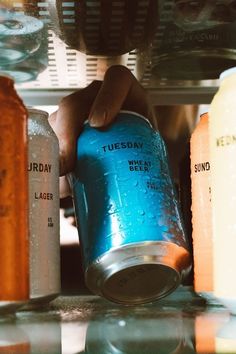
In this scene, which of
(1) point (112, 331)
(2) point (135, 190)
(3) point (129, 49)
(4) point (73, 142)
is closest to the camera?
(1) point (112, 331)

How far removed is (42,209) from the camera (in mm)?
1111

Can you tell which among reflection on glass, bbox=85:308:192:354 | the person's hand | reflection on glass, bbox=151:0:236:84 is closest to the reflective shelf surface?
reflection on glass, bbox=85:308:192:354

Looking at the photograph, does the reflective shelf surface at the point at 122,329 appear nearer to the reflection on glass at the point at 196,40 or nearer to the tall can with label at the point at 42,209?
the tall can with label at the point at 42,209

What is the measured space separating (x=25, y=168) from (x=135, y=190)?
0.64 feet

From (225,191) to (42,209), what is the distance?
13.1 inches

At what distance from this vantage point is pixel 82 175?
115cm

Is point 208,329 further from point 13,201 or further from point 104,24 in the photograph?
point 104,24

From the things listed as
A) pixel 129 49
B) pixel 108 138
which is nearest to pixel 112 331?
pixel 108 138

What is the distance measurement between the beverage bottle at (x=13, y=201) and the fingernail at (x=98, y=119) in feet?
0.63

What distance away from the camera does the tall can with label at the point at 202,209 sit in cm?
115

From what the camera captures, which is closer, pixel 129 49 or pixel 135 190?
pixel 135 190

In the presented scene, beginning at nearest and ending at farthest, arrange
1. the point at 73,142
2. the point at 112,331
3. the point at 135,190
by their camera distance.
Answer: the point at 112,331
the point at 135,190
the point at 73,142

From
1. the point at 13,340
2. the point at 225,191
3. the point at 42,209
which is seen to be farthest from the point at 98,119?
the point at 13,340

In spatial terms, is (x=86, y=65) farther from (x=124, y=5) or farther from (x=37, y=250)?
(x=37, y=250)
